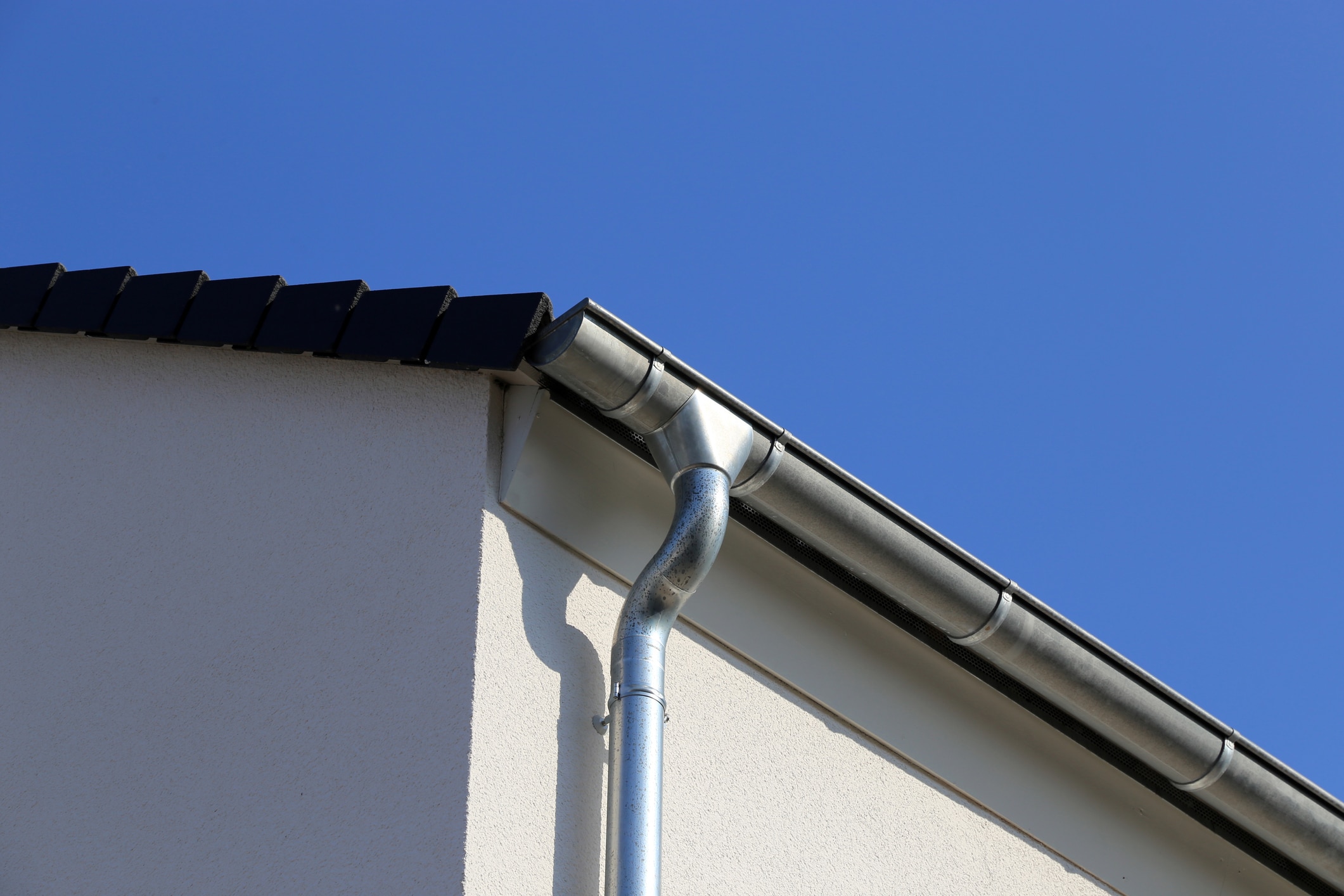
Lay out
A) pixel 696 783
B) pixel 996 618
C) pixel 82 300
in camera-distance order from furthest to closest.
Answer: pixel 82 300 < pixel 996 618 < pixel 696 783

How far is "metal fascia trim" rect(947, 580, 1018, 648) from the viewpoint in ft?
12.1

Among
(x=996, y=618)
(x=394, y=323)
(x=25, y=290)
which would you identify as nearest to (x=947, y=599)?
(x=996, y=618)

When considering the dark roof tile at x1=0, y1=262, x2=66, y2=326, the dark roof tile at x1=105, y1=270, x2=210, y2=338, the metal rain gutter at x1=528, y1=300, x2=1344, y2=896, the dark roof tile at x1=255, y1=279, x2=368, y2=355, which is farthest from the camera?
the dark roof tile at x1=0, y1=262, x2=66, y2=326

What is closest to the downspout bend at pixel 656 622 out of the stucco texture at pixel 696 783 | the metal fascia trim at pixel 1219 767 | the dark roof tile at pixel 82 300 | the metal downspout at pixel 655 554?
the metal downspout at pixel 655 554

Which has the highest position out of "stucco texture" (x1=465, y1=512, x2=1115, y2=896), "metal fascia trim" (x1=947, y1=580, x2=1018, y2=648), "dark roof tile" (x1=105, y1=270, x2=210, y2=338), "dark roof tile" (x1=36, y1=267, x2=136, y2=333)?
"dark roof tile" (x1=36, y1=267, x2=136, y2=333)

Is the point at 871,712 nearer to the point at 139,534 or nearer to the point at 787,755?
the point at 787,755

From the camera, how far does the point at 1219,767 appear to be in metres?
4.02

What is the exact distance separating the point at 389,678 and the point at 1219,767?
8.12 ft

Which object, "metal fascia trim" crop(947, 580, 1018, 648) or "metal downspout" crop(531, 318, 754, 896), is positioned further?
"metal fascia trim" crop(947, 580, 1018, 648)

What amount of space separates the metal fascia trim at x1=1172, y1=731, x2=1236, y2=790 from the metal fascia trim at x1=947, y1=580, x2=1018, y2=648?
0.86 metres

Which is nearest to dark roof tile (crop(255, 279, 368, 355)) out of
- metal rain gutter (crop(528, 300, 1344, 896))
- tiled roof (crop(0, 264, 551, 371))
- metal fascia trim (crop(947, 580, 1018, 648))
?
tiled roof (crop(0, 264, 551, 371))

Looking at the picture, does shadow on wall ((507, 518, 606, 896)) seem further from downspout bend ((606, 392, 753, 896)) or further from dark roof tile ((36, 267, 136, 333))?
dark roof tile ((36, 267, 136, 333))

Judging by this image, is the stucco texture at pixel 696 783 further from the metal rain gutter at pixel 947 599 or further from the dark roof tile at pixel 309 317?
the dark roof tile at pixel 309 317

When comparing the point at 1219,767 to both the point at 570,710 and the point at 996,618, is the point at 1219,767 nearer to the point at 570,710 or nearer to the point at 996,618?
the point at 996,618
